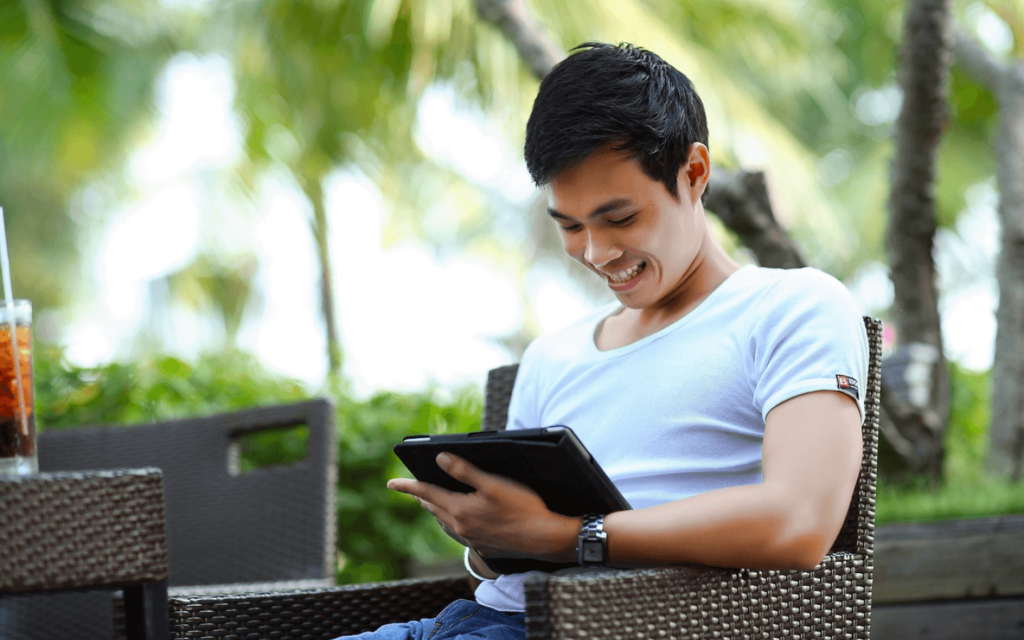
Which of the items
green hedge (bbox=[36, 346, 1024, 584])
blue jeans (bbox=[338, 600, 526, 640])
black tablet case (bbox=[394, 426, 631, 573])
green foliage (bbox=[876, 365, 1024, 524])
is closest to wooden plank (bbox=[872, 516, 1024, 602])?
green foliage (bbox=[876, 365, 1024, 524])

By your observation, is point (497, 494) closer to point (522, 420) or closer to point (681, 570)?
point (681, 570)

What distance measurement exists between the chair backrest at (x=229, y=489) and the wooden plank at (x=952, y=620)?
1.41m

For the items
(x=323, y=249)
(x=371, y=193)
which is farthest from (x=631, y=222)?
(x=371, y=193)

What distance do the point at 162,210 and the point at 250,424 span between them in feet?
A: 41.5

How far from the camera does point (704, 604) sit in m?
1.11

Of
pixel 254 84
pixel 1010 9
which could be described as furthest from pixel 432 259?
pixel 1010 9

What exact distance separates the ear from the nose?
14cm

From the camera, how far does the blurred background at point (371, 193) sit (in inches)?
126

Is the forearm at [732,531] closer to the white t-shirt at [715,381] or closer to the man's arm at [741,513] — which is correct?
the man's arm at [741,513]

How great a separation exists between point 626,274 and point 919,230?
2011 millimetres

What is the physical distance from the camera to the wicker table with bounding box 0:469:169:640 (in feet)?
3.02

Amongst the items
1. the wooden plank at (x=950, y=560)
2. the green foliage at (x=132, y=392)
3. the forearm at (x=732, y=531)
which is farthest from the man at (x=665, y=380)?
the green foliage at (x=132, y=392)

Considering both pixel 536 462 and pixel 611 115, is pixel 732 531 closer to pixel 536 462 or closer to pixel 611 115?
pixel 536 462

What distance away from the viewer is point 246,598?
55.7 inches
